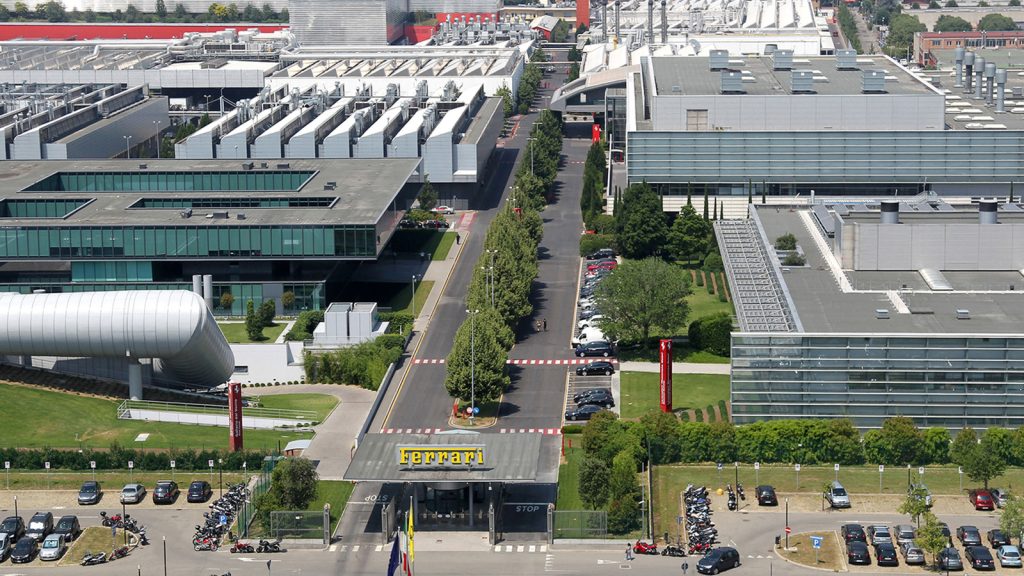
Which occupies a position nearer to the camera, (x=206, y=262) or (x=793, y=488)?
(x=793, y=488)

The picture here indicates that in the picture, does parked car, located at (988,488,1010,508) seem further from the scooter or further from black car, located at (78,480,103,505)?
black car, located at (78,480,103,505)

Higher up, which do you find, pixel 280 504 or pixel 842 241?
pixel 842 241

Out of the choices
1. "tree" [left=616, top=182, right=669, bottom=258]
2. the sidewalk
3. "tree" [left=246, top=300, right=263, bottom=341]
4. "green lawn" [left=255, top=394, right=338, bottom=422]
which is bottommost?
"green lawn" [left=255, top=394, right=338, bottom=422]

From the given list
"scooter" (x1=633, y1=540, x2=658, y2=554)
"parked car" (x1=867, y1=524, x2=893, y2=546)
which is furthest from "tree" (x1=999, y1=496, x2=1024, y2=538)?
"scooter" (x1=633, y1=540, x2=658, y2=554)

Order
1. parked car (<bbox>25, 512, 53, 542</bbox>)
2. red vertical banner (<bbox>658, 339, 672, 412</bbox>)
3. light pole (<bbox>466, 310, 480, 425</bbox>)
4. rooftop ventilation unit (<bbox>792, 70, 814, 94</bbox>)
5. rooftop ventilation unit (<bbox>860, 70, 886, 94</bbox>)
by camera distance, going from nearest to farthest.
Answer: parked car (<bbox>25, 512, 53, 542</bbox>) → red vertical banner (<bbox>658, 339, 672, 412</bbox>) → light pole (<bbox>466, 310, 480, 425</bbox>) → rooftop ventilation unit (<bbox>860, 70, 886, 94</bbox>) → rooftop ventilation unit (<bbox>792, 70, 814, 94</bbox>)

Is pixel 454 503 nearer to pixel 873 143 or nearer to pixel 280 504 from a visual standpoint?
pixel 280 504

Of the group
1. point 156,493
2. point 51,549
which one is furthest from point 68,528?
point 156,493

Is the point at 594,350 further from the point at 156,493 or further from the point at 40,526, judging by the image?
the point at 40,526

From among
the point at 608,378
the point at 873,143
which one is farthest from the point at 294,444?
the point at 873,143
